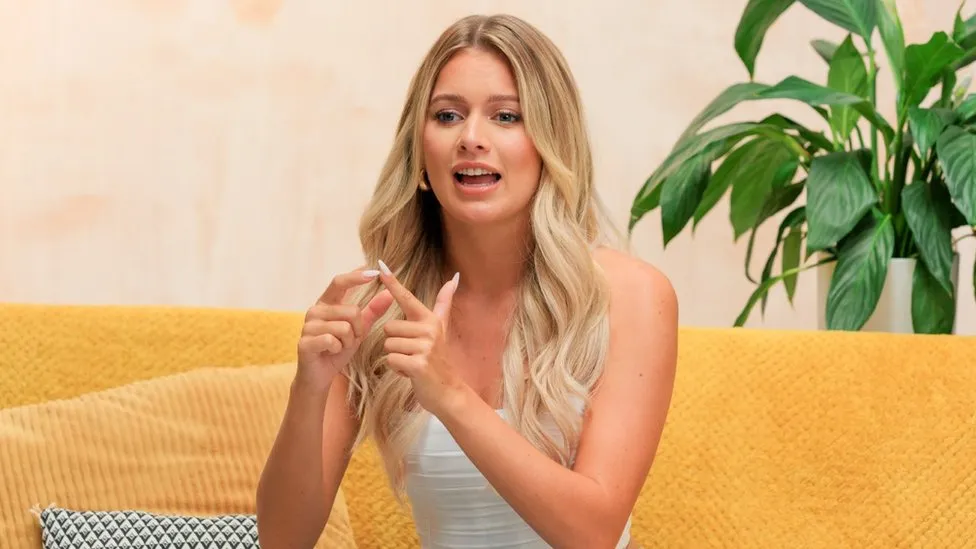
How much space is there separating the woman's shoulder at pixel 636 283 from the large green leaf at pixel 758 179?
804 millimetres

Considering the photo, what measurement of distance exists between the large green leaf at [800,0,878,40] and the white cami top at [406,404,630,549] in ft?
3.74

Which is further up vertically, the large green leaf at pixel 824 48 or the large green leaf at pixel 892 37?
the large green leaf at pixel 892 37

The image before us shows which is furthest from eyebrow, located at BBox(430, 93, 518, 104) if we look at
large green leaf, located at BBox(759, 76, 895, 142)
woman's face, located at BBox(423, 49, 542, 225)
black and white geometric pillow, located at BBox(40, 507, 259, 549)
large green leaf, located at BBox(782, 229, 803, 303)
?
large green leaf, located at BBox(782, 229, 803, 303)

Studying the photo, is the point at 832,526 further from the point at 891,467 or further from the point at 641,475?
the point at 641,475

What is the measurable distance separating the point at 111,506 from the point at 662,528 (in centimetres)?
78

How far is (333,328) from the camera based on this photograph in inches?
52.1

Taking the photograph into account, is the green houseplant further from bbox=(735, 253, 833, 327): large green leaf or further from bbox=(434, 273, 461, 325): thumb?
bbox=(434, 273, 461, 325): thumb

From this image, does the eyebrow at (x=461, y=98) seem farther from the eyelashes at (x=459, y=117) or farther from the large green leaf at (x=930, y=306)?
the large green leaf at (x=930, y=306)

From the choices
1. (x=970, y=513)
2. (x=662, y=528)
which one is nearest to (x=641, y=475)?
(x=662, y=528)

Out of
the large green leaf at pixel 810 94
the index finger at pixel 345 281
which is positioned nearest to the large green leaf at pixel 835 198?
the large green leaf at pixel 810 94

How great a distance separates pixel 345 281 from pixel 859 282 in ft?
3.55

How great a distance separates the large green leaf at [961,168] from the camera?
1.92 meters

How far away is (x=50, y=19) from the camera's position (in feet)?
8.22

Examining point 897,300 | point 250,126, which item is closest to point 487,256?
point 897,300
